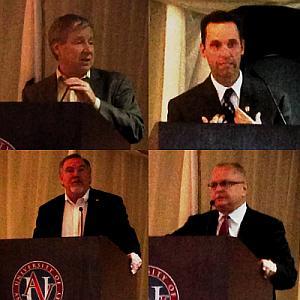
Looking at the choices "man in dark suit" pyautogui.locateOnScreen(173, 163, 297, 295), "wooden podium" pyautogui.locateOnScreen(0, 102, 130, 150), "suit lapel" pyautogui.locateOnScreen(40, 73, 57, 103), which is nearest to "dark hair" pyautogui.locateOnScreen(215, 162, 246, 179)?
"man in dark suit" pyautogui.locateOnScreen(173, 163, 297, 295)

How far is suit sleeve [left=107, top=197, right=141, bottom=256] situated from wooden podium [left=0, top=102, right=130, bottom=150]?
0.39 ft

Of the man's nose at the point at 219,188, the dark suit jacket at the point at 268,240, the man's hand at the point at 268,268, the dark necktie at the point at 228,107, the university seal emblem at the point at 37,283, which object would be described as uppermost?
the dark necktie at the point at 228,107

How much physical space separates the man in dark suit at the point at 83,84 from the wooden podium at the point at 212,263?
0.67 ft

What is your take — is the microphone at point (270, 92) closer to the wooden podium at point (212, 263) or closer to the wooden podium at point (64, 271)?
the wooden podium at point (212, 263)

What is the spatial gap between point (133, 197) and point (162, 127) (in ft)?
0.44

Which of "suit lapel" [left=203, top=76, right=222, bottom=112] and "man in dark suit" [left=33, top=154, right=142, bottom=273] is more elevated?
"suit lapel" [left=203, top=76, right=222, bottom=112]

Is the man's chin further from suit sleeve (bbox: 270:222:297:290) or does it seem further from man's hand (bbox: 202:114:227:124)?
suit sleeve (bbox: 270:222:297:290)

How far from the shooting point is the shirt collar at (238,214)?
4.75 ft

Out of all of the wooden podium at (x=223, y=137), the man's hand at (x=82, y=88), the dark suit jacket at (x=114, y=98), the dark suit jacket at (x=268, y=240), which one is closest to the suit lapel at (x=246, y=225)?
the dark suit jacket at (x=268, y=240)

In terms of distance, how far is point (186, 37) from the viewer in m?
1.41

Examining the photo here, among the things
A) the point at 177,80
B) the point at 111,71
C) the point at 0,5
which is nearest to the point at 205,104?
the point at 177,80

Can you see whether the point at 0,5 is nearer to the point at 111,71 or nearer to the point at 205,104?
the point at 111,71

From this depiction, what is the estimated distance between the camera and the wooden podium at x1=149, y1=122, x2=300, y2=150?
1416mm

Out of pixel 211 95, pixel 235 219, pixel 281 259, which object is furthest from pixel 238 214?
pixel 211 95
